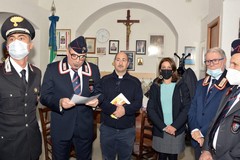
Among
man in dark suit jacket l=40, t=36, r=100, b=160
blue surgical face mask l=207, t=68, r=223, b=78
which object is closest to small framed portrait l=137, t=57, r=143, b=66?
blue surgical face mask l=207, t=68, r=223, b=78

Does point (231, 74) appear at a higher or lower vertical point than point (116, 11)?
lower

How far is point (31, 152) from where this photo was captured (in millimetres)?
1708

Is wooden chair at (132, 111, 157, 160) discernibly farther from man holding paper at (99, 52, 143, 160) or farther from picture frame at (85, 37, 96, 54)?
picture frame at (85, 37, 96, 54)

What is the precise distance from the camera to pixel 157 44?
5930mm

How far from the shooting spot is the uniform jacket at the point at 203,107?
82.5 inches

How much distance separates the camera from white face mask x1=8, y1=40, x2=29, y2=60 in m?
1.64

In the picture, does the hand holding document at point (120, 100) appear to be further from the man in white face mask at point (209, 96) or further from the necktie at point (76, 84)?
the man in white face mask at point (209, 96)

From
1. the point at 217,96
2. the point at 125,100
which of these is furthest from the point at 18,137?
the point at 217,96

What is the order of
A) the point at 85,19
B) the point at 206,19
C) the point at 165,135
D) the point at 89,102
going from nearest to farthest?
the point at 89,102
the point at 165,135
the point at 206,19
the point at 85,19

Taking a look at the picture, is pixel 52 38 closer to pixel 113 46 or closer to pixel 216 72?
pixel 113 46

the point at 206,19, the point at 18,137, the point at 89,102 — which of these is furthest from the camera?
the point at 206,19

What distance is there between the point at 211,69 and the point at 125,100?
35.3 inches

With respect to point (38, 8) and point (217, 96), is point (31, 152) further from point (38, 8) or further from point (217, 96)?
point (38, 8)

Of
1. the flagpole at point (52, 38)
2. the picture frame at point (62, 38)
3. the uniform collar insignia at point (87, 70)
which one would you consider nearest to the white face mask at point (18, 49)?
the uniform collar insignia at point (87, 70)
